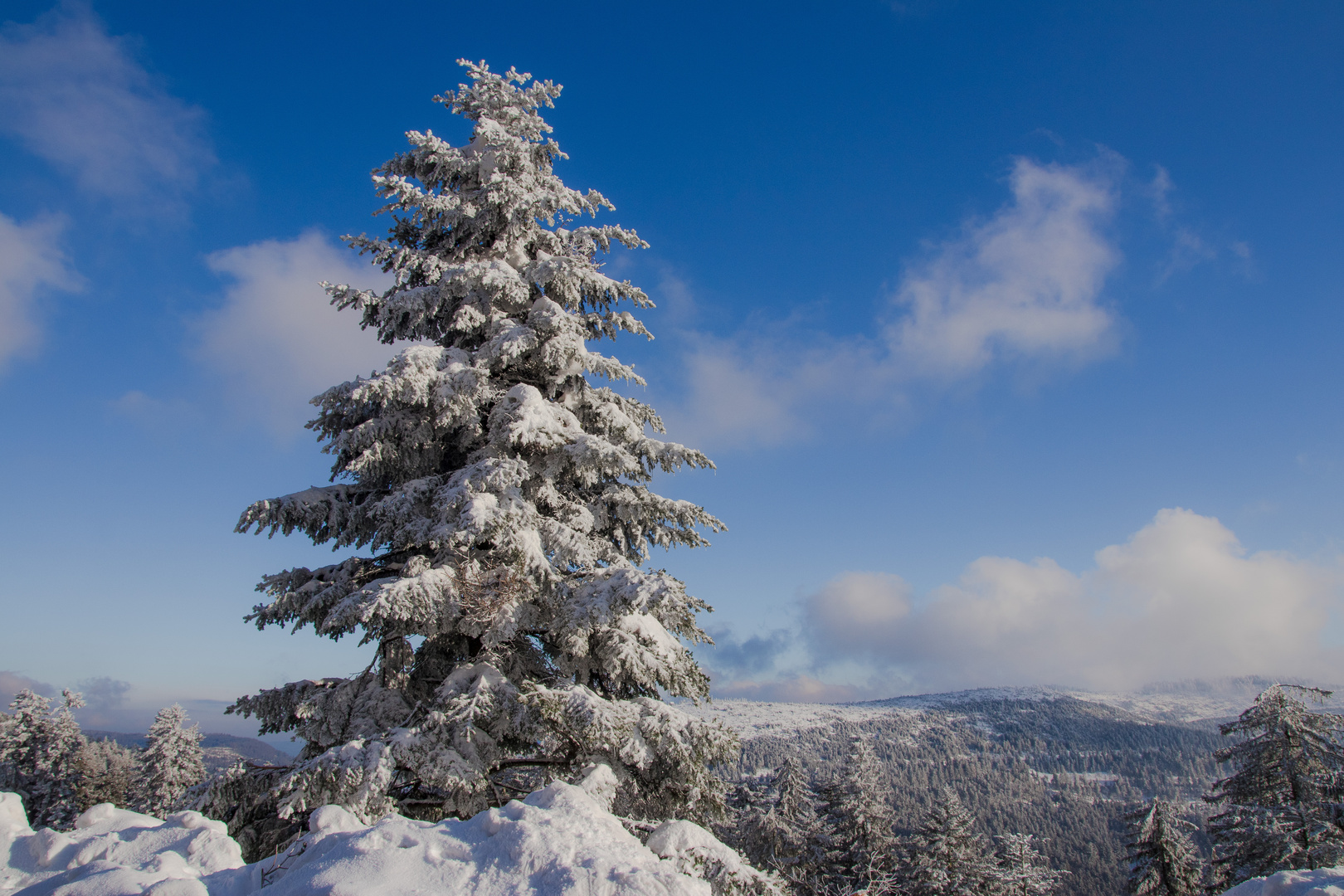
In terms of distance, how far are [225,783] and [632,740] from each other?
4626 mm

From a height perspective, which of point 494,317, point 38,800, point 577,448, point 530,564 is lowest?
point 38,800

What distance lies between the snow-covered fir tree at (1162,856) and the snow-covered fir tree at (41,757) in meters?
54.9

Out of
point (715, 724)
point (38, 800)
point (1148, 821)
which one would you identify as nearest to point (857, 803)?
point (1148, 821)

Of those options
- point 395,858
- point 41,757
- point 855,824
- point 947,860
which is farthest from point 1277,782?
point 41,757

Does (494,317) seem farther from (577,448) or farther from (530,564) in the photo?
(530,564)

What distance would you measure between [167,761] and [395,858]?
44.0 meters

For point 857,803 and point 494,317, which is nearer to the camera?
point 494,317

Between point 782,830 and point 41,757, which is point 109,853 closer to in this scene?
point 782,830

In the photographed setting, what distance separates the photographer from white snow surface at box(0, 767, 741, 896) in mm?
3066

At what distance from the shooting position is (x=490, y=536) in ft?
25.1

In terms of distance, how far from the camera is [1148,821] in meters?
28.2

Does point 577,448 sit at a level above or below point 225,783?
above

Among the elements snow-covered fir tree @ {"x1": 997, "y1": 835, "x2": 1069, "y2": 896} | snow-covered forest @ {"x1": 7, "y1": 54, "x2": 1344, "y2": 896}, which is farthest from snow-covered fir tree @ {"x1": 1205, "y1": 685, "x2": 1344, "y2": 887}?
snow-covered forest @ {"x1": 7, "y1": 54, "x2": 1344, "y2": 896}

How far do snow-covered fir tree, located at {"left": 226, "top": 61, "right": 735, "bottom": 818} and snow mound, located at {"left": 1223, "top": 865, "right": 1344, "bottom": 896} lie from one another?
4.21m
